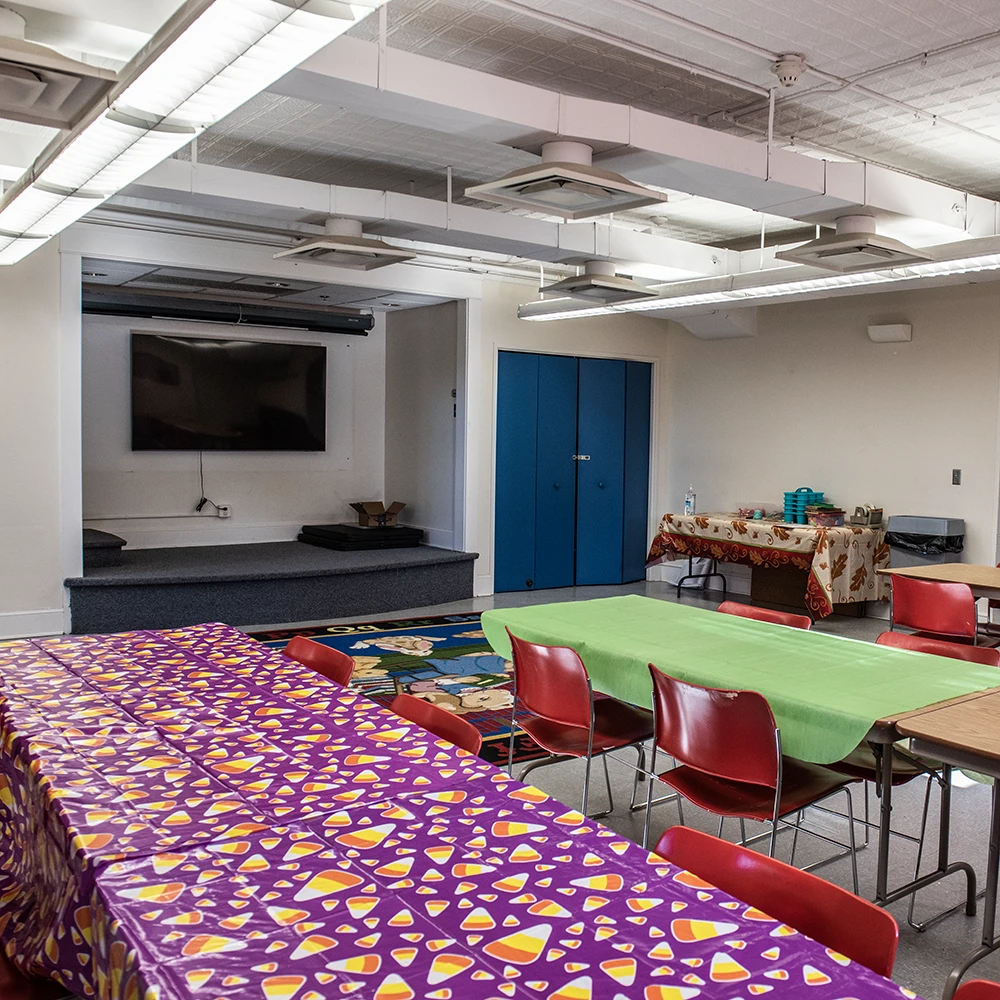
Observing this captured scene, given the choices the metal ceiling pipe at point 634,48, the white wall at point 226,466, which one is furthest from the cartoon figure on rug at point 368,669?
the metal ceiling pipe at point 634,48

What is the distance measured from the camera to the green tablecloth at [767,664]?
295 centimetres

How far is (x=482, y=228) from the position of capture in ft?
19.6

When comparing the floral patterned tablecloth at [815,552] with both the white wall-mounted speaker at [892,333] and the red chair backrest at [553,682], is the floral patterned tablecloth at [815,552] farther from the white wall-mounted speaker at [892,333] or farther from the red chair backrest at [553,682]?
the red chair backrest at [553,682]

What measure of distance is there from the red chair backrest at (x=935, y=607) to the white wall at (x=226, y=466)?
246 inches

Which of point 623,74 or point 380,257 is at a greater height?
point 623,74

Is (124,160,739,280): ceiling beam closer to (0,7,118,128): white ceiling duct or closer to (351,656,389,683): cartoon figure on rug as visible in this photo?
(0,7,118,128): white ceiling duct

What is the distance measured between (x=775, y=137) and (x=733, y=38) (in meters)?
1.55

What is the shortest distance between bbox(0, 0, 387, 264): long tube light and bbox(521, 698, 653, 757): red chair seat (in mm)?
2516

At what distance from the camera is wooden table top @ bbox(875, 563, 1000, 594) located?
5.37 metres

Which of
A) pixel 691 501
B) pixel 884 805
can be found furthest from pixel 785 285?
pixel 884 805

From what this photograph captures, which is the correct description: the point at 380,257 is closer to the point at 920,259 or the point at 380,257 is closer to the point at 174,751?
the point at 920,259

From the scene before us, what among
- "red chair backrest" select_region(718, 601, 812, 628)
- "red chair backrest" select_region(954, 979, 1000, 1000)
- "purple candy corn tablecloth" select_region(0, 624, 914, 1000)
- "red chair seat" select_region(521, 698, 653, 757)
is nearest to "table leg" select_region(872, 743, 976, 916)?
"red chair seat" select_region(521, 698, 653, 757)

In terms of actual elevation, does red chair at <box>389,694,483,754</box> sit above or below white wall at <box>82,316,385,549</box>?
below

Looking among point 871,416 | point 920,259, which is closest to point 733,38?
point 920,259
